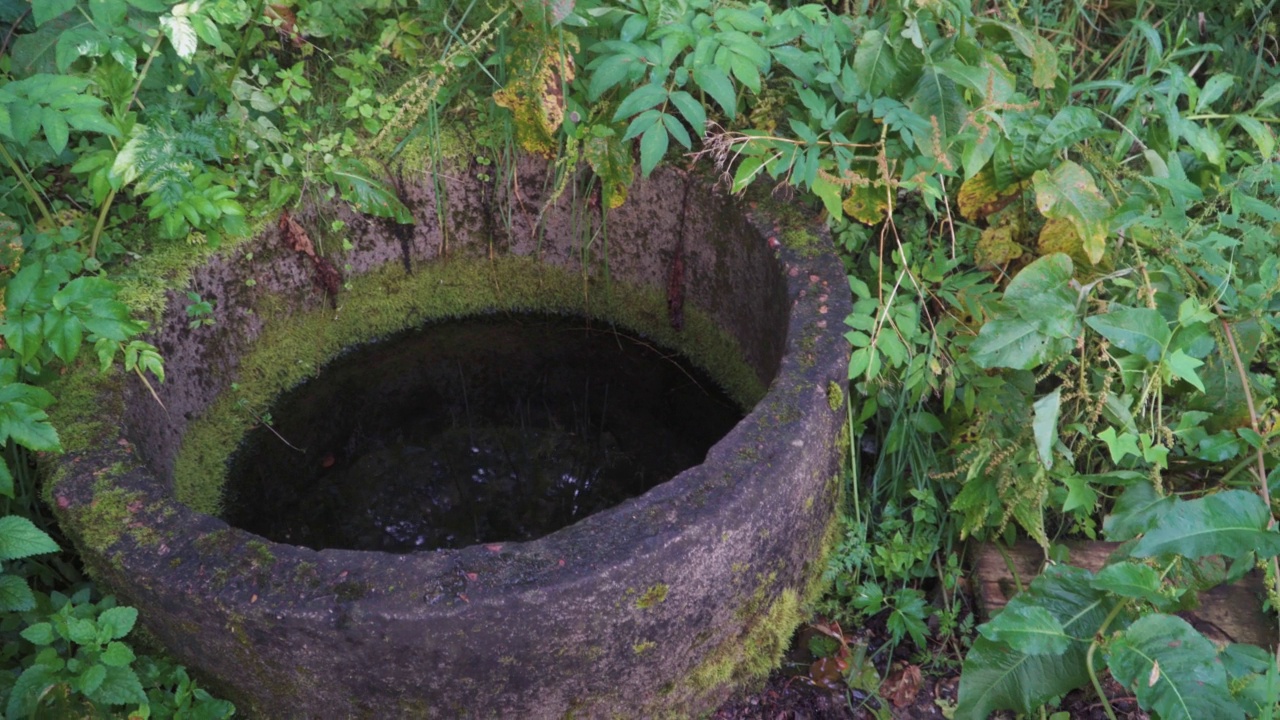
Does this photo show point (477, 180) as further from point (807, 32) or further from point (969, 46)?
point (969, 46)

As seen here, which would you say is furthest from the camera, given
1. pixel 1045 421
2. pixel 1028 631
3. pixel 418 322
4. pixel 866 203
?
pixel 418 322

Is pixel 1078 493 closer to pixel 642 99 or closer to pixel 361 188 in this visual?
pixel 642 99

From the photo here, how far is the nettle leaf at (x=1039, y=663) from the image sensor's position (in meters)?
1.74

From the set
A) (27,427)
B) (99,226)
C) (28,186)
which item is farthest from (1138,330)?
(28,186)

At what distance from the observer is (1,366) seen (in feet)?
6.18

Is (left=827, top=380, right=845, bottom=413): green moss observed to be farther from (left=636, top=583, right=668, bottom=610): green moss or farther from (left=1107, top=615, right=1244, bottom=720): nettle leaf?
(left=1107, top=615, right=1244, bottom=720): nettle leaf

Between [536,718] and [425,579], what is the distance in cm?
41

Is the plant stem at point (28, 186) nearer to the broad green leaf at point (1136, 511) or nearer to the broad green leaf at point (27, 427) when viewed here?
the broad green leaf at point (27, 427)

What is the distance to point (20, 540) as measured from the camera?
1.73m

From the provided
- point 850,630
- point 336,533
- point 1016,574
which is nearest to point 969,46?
point 1016,574

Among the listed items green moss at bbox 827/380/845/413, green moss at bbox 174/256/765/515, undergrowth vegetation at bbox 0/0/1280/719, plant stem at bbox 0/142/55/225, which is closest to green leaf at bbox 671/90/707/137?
undergrowth vegetation at bbox 0/0/1280/719

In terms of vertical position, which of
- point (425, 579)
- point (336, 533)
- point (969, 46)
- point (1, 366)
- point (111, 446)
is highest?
point (969, 46)

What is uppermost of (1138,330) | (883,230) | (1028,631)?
(883,230)

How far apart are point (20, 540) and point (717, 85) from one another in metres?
1.71
